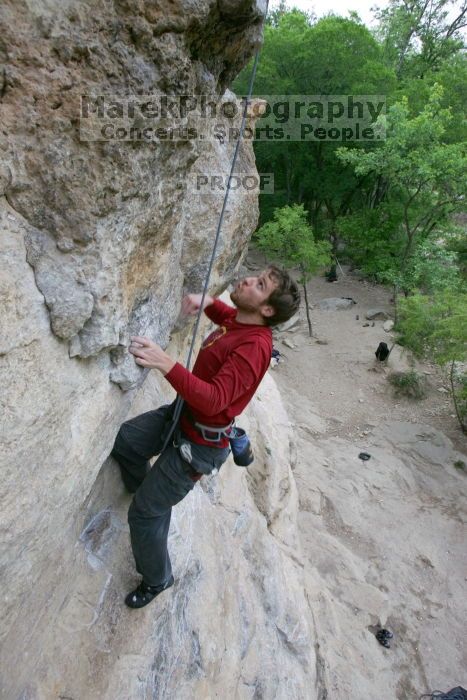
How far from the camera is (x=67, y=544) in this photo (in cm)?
291

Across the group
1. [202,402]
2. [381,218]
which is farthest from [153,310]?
[381,218]

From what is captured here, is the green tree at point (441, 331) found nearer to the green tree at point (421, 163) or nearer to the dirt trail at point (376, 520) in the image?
the dirt trail at point (376, 520)

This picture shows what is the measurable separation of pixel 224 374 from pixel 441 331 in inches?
366

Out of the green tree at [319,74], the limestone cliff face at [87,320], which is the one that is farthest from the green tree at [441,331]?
the limestone cliff face at [87,320]

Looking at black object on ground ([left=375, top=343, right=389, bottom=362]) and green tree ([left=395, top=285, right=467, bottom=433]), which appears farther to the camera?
black object on ground ([left=375, top=343, right=389, bottom=362])

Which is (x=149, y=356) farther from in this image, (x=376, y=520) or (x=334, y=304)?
(x=334, y=304)

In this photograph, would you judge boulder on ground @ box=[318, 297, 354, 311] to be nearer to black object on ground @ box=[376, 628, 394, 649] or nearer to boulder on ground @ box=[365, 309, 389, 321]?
boulder on ground @ box=[365, 309, 389, 321]

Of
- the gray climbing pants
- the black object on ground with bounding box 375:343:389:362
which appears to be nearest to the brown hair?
the gray climbing pants

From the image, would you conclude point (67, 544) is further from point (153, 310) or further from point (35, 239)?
point (35, 239)

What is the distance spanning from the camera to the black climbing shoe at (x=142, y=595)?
3.25 m

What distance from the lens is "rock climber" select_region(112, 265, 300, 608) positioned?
2633 millimetres

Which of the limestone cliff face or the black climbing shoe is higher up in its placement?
the limestone cliff face

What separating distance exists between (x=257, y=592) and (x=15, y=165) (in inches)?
172

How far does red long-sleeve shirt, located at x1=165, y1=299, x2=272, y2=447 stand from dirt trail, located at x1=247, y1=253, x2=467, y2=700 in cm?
383
